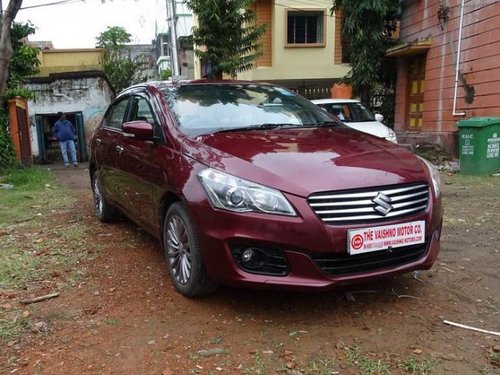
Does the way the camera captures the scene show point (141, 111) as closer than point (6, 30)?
Yes

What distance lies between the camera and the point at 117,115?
17.0ft

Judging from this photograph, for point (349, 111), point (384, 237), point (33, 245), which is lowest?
point (33, 245)

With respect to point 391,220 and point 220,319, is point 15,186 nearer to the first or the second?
point 220,319

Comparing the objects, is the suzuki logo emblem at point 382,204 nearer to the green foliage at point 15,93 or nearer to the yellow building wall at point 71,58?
the green foliage at point 15,93

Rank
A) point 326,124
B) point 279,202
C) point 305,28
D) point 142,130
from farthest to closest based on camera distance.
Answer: point 305,28, point 326,124, point 142,130, point 279,202

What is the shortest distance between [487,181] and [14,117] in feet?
35.4

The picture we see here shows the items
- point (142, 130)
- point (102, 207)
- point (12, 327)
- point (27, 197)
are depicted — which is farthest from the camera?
point (27, 197)

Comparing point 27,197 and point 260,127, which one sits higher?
point 260,127

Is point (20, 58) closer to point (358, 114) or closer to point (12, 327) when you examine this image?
point (358, 114)

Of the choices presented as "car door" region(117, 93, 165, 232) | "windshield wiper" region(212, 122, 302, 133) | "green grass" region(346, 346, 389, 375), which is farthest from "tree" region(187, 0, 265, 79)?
"green grass" region(346, 346, 389, 375)

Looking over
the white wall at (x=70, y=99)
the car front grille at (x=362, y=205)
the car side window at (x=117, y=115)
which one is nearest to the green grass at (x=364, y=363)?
the car front grille at (x=362, y=205)

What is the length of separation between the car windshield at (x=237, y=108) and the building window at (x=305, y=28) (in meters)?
16.4

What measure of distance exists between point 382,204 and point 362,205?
13cm

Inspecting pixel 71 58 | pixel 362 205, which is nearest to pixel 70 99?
pixel 71 58
